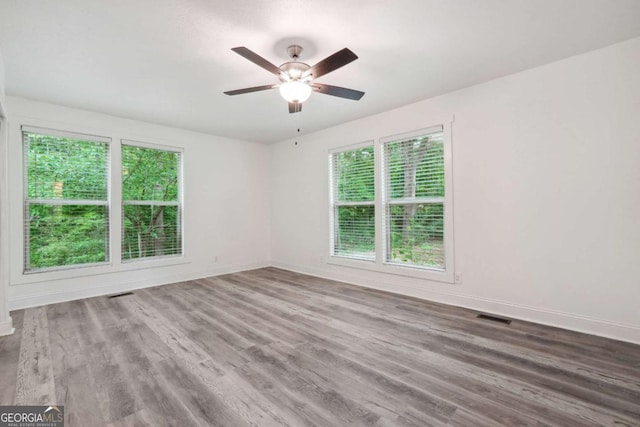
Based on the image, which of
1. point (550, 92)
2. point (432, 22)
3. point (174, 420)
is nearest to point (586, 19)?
point (550, 92)

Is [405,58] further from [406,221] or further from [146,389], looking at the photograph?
[146,389]

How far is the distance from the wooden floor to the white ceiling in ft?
8.88

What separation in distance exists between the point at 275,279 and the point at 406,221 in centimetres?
251

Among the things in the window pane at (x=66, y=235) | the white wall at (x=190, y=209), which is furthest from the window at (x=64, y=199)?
the white wall at (x=190, y=209)

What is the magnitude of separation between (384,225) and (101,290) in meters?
4.37

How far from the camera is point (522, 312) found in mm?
3199

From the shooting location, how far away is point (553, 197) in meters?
3.02

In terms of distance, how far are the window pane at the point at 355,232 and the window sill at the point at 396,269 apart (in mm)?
108

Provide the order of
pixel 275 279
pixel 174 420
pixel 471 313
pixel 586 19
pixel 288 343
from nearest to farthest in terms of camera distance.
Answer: pixel 174 420, pixel 586 19, pixel 288 343, pixel 471 313, pixel 275 279

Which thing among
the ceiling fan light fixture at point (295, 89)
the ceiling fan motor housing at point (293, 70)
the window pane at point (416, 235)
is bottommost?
the window pane at point (416, 235)

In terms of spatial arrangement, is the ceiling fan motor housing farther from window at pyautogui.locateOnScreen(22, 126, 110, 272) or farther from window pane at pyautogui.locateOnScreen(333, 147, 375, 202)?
window at pyautogui.locateOnScreen(22, 126, 110, 272)

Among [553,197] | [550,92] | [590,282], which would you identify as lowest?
[590,282]

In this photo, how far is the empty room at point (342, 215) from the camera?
2.03 m

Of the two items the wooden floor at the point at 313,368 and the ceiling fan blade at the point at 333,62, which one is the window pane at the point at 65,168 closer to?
the wooden floor at the point at 313,368
